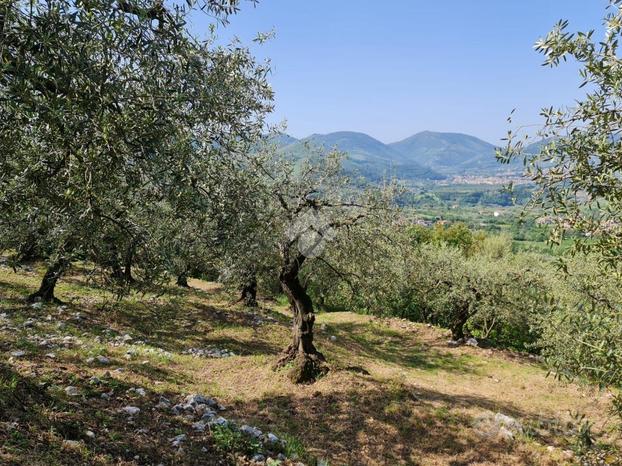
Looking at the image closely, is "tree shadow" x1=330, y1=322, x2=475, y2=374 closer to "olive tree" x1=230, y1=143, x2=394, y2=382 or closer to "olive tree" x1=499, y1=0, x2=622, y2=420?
"olive tree" x1=230, y1=143, x2=394, y2=382

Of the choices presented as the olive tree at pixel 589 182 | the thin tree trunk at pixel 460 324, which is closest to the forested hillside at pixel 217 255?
the olive tree at pixel 589 182

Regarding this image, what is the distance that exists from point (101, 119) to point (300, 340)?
41.3ft

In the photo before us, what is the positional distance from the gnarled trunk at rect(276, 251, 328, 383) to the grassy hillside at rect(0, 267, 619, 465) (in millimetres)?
528

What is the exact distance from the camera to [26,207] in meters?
7.66

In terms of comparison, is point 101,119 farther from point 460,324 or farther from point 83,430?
point 460,324

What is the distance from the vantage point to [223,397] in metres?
12.9

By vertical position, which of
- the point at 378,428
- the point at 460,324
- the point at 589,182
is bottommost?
the point at 460,324

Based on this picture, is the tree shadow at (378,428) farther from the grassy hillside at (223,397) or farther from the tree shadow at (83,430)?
the tree shadow at (83,430)

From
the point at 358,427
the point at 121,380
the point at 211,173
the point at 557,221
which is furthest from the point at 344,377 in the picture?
the point at 557,221

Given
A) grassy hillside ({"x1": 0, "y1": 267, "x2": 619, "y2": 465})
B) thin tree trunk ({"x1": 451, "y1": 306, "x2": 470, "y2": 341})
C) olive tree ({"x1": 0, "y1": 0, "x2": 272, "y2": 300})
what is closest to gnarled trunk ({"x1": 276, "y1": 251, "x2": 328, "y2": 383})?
grassy hillside ({"x1": 0, "y1": 267, "x2": 619, "y2": 465})

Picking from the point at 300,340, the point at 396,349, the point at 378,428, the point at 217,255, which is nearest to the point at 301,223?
the point at 300,340

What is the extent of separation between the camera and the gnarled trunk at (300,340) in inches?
610

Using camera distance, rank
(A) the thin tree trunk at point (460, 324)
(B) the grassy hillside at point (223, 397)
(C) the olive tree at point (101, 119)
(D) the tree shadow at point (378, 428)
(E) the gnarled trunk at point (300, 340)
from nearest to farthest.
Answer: (C) the olive tree at point (101, 119), (B) the grassy hillside at point (223, 397), (D) the tree shadow at point (378, 428), (E) the gnarled trunk at point (300, 340), (A) the thin tree trunk at point (460, 324)

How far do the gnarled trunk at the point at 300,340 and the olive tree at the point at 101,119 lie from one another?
8409mm
